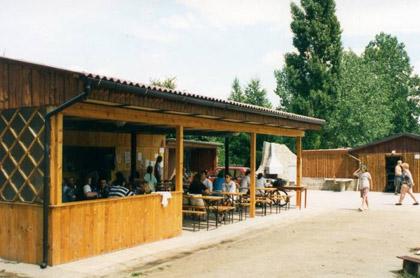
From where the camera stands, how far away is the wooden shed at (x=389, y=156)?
28.8 meters

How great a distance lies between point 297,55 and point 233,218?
32347mm

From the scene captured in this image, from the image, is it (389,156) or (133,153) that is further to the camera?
(389,156)

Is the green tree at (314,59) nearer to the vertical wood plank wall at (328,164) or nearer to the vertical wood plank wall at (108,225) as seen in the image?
the vertical wood plank wall at (328,164)

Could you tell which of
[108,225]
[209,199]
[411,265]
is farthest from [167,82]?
[411,265]

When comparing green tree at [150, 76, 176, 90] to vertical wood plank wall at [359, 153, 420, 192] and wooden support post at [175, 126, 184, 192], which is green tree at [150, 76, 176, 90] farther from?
wooden support post at [175, 126, 184, 192]

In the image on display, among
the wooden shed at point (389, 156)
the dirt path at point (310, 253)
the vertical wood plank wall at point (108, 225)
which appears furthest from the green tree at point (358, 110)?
the vertical wood plank wall at point (108, 225)

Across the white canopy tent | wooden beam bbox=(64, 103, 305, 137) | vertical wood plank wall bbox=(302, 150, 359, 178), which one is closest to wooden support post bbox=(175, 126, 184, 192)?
wooden beam bbox=(64, 103, 305, 137)

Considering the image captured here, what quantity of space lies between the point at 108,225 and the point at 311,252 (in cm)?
414

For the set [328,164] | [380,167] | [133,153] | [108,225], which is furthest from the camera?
[328,164]

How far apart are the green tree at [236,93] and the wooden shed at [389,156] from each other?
20339 millimetres

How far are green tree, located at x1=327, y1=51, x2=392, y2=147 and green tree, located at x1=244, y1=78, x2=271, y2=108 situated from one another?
7.05 meters

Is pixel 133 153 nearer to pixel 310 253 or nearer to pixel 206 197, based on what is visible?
pixel 206 197

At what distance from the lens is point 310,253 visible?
33.6 ft

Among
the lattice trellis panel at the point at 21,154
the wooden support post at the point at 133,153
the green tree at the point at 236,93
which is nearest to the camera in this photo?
the lattice trellis panel at the point at 21,154
